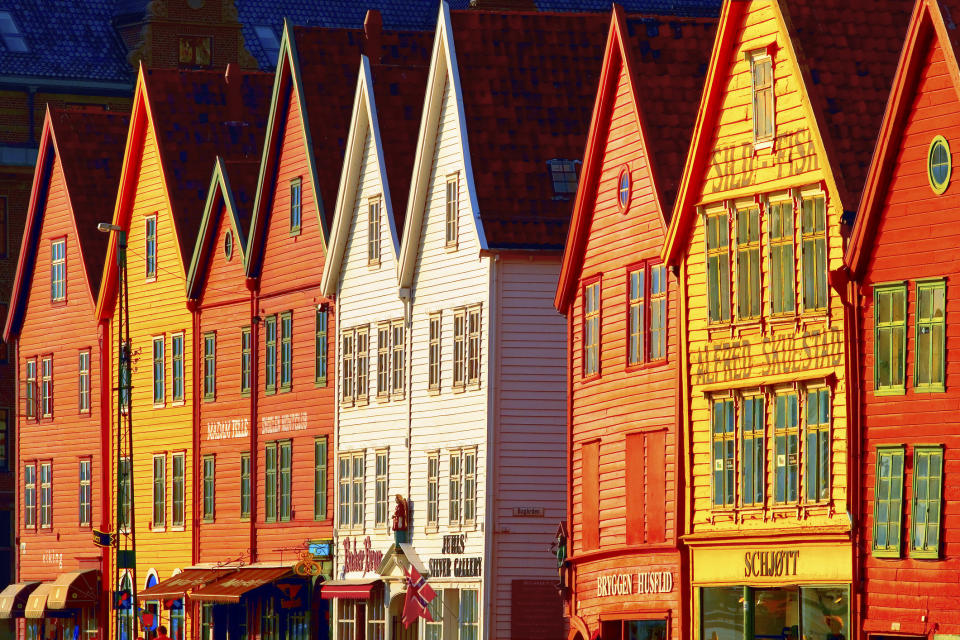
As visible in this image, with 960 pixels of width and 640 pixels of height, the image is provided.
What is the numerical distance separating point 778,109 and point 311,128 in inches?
861

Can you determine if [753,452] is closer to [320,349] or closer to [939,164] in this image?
[939,164]

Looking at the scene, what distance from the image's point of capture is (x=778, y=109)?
1558 inches

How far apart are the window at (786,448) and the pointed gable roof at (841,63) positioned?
3.69 meters

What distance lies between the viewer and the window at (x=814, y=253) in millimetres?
38406

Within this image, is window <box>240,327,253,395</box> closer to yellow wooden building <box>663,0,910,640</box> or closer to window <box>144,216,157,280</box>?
window <box>144,216,157,280</box>

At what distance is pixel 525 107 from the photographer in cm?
5222

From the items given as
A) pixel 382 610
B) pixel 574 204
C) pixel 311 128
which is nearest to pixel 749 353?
pixel 574 204

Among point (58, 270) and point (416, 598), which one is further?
point (58, 270)

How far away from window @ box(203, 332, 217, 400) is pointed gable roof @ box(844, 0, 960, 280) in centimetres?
3038

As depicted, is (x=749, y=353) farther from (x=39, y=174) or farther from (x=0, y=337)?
(x=0, y=337)

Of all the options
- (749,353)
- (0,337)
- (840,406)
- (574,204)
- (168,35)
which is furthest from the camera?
(168,35)

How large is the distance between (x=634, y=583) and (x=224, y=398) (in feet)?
73.4

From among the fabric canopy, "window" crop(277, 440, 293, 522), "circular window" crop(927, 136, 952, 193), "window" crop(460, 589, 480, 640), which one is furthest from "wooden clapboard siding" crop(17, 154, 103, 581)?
"circular window" crop(927, 136, 952, 193)

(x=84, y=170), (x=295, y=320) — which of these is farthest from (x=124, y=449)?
(x=295, y=320)
